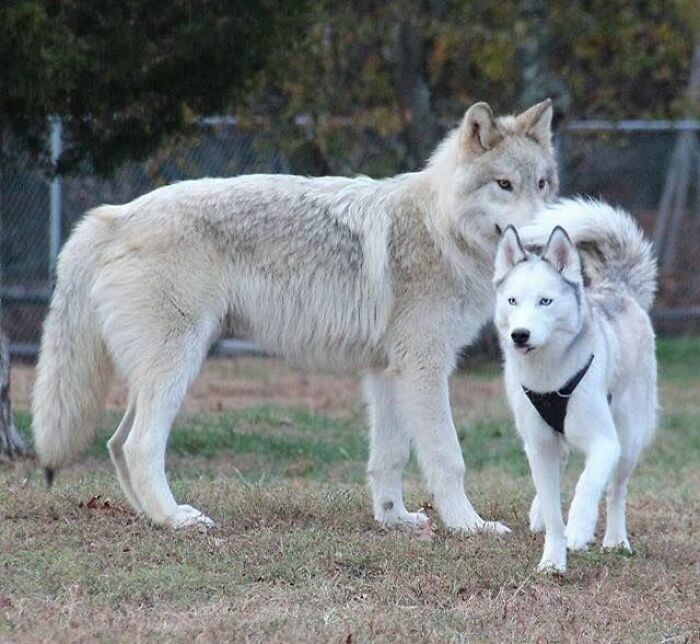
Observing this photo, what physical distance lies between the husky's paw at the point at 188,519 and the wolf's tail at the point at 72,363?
614 millimetres

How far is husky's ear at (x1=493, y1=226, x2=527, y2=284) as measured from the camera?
20.5 ft

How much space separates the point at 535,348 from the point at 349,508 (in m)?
1.94

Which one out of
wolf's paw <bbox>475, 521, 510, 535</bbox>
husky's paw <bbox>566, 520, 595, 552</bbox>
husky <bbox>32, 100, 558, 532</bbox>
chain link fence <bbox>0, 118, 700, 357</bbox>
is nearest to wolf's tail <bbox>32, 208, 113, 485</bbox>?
husky <bbox>32, 100, 558, 532</bbox>

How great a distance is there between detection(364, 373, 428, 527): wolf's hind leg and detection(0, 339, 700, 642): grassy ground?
132 millimetres

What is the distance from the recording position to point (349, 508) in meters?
7.53

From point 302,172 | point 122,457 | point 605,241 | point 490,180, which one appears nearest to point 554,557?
point 605,241

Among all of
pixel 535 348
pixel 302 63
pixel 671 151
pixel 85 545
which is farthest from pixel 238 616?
pixel 671 151

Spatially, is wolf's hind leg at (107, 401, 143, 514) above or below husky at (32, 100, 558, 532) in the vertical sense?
below

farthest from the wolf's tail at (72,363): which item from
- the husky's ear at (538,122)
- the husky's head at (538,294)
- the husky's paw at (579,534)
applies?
the husky's paw at (579,534)

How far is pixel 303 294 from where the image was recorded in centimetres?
726

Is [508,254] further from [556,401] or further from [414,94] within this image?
[414,94]

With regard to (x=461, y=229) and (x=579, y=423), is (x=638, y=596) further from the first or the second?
(x=461, y=229)

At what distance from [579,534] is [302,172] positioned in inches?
407

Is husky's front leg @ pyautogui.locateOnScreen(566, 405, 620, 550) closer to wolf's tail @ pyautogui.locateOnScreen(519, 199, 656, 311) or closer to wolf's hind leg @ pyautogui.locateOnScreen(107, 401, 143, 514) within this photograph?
wolf's tail @ pyautogui.locateOnScreen(519, 199, 656, 311)
